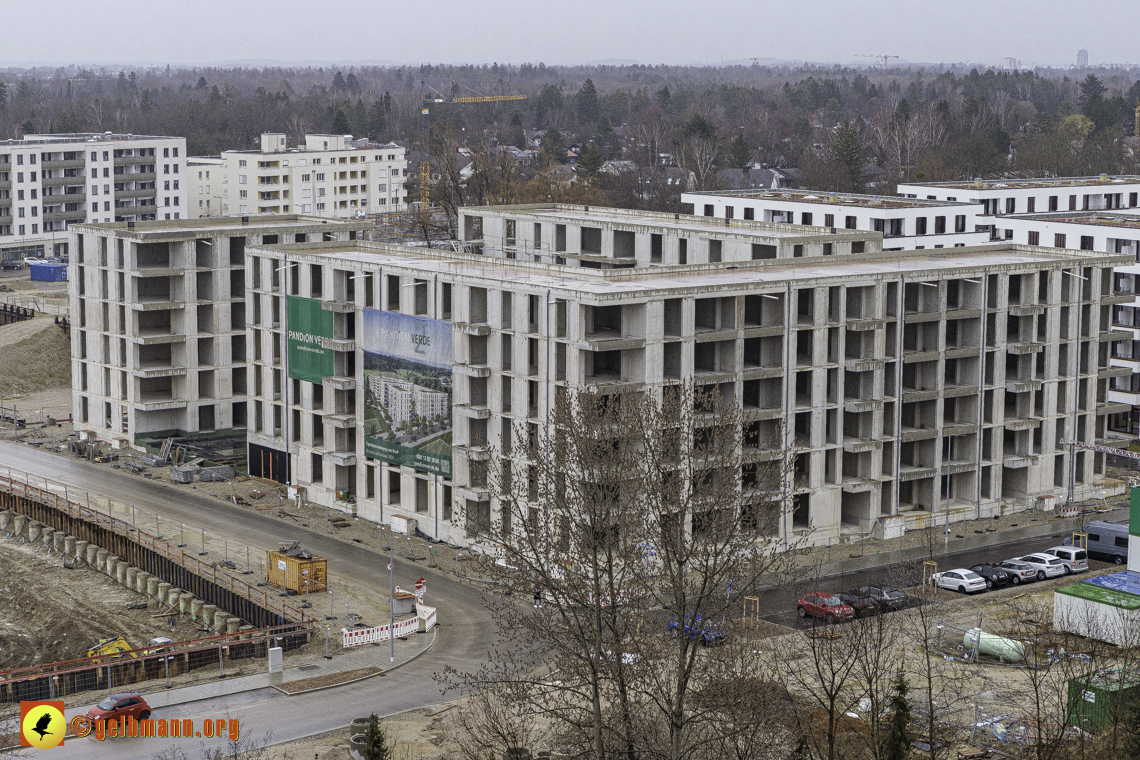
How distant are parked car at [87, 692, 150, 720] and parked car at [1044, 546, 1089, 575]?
43500mm

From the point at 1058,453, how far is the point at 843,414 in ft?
50.7

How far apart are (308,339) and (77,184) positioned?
368ft

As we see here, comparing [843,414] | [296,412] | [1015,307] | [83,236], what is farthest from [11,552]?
[1015,307]

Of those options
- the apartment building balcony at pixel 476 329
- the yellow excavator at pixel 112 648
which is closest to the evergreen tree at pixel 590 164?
the apartment building balcony at pixel 476 329

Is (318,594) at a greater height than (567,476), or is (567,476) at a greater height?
(567,476)

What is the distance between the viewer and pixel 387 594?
6769 cm

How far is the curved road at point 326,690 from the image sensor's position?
Result: 2034 inches

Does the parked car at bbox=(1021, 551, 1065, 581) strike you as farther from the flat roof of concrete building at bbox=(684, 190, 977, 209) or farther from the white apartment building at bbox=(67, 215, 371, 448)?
the flat roof of concrete building at bbox=(684, 190, 977, 209)

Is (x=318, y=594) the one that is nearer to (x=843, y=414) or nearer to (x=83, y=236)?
(x=843, y=414)

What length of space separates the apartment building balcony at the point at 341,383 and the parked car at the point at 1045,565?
36.7 m

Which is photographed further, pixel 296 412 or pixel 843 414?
pixel 296 412

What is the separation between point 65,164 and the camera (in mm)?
181125

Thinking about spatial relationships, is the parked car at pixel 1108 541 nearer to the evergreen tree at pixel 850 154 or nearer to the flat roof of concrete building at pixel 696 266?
the flat roof of concrete building at pixel 696 266

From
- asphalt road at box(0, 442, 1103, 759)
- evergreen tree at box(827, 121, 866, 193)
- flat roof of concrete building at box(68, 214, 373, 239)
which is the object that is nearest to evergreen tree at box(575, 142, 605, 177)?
evergreen tree at box(827, 121, 866, 193)
